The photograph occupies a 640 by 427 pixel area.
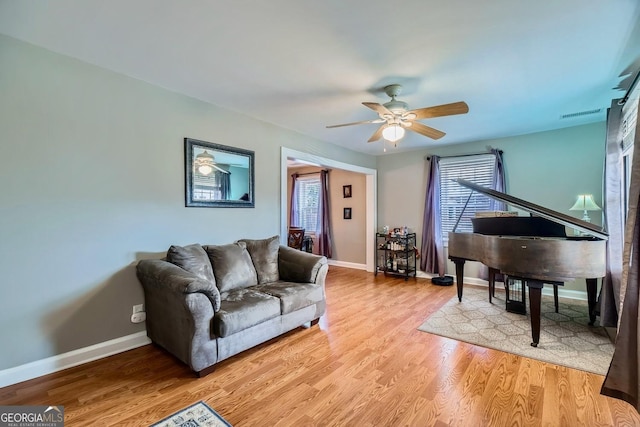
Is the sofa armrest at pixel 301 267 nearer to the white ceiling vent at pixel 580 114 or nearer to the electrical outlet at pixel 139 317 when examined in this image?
the electrical outlet at pixel 139 317

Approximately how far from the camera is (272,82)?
9.08ft

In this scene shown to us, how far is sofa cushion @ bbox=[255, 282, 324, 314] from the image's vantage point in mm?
2822

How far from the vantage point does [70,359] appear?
235cm

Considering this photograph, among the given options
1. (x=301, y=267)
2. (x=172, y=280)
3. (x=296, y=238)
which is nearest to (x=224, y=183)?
(x=301, y=267)

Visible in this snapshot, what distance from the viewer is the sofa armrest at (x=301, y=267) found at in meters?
3.28

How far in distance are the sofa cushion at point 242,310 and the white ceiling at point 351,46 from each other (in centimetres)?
204

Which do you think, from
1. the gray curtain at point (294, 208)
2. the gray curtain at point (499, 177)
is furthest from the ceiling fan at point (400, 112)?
the gray curtain at point (294, 208)

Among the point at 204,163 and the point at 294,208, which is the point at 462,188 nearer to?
the point at 294,208

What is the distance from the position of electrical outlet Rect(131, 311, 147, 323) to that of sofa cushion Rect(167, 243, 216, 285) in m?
0.58

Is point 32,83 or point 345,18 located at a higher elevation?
point 345,18

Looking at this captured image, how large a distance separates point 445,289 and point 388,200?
212 cm

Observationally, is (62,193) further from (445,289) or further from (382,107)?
(445,289)

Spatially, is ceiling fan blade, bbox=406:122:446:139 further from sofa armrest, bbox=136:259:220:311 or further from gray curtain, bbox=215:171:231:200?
sofa armrest, bbox=136:259:220:311

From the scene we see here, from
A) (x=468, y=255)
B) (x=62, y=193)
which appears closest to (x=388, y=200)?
(x=468, y=255)
